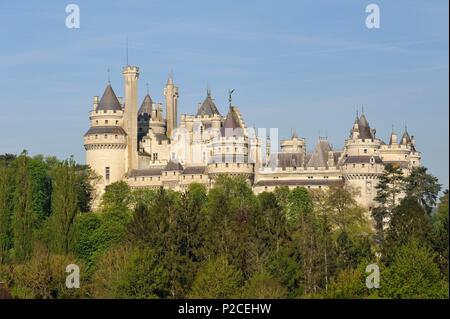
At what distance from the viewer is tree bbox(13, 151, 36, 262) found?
80875 millimetres

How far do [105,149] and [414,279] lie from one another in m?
55.6

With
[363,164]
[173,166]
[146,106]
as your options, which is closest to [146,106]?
[146,106]

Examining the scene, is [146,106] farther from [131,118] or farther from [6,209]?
[6,209]

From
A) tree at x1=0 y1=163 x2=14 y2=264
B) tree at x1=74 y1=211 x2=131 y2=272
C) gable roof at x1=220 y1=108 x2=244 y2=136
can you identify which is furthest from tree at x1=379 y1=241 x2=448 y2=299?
gable roof at x1=220 y1=108 x2=244 y2=136

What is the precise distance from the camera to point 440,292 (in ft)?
188

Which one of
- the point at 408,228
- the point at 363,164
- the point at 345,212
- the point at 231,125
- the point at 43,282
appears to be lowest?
the point at 43,282

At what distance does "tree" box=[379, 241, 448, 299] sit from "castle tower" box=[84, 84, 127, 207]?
172 ft

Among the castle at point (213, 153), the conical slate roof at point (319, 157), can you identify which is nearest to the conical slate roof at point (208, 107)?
the castle at point (213, 153)

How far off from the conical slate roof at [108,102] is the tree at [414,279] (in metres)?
55.1

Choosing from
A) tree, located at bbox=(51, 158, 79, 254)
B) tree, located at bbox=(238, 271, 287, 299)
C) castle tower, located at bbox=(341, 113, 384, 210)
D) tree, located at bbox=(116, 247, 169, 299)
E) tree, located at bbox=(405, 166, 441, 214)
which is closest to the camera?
tree, located at bbox=(238, 271, 287, 299)

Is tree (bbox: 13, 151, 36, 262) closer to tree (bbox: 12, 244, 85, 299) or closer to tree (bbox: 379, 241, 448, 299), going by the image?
tree (bbox: 12, 244, 85, 299)

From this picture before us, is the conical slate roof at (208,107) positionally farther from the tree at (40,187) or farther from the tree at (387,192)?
the tree at (387,192)

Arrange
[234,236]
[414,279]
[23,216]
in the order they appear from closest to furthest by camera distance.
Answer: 1. [414,279]
2. [234,236]
3. [23,216]

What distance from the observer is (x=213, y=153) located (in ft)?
356
